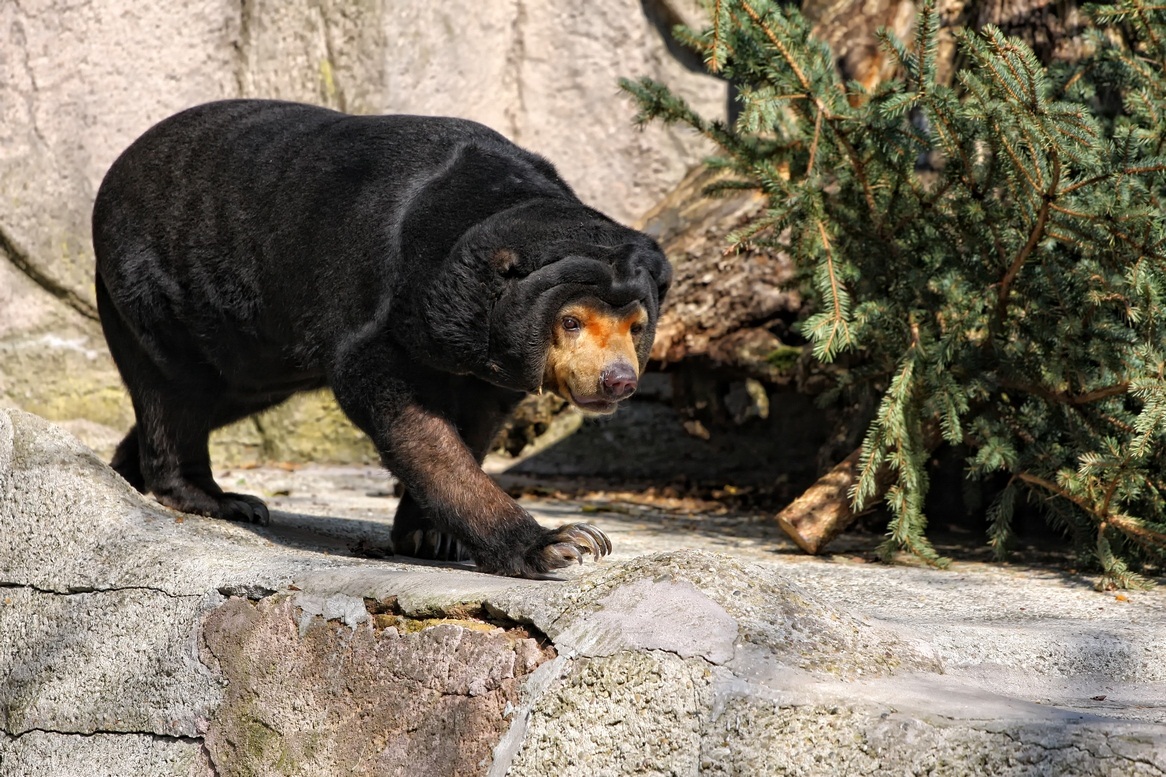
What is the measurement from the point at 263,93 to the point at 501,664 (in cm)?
611

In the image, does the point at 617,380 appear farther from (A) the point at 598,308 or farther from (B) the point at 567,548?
(B) the point at 567,548

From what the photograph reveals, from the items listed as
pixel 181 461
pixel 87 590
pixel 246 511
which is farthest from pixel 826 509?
pixel 87 590

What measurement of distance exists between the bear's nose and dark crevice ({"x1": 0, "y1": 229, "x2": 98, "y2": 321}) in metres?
5.31

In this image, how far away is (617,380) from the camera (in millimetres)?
3924

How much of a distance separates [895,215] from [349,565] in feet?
10.1

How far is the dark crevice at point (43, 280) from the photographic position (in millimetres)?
8070

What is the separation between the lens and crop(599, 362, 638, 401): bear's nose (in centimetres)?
393

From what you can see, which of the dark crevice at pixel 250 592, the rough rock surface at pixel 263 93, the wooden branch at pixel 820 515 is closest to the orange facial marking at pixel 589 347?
the dark crevice at pixel 250 592

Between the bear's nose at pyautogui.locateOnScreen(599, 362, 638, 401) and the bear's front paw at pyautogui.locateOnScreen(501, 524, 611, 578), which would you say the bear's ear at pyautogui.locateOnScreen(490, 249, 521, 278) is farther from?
the bear's front paw at pyautogui.locateOnScreen(501, 524, 611, 578)

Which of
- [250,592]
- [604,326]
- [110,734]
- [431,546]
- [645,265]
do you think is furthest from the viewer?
[431,546]

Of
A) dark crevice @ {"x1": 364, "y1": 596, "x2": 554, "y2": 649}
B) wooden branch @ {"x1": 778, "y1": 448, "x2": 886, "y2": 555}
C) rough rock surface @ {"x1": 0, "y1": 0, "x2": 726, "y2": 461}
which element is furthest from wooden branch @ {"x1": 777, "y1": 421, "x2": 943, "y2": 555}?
rough rock surface @ {"x1": 0, "y1": 0, "x2": 726, "y2": 461}

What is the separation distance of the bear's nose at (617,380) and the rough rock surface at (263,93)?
4.90m

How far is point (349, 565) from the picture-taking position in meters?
3.94

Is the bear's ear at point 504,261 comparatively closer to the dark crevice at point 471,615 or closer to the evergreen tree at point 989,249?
the dark crevice at point 471,615
